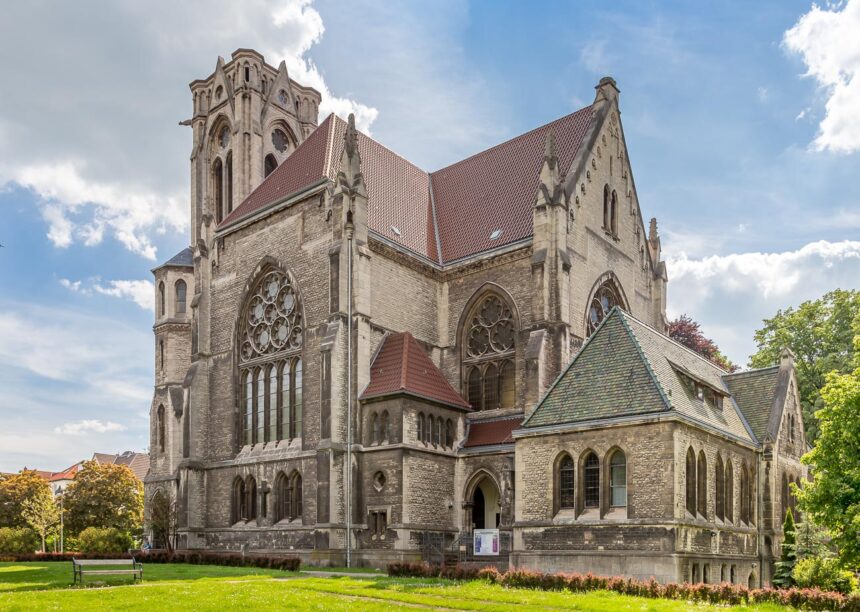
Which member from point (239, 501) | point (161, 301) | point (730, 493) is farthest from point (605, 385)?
point (161, 301)

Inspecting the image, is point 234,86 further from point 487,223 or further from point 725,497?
point 725,497

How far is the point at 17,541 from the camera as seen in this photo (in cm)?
5391

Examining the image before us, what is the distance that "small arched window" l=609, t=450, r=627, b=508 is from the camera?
25.0 m

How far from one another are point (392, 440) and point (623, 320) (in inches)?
424

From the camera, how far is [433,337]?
3981 centimetres

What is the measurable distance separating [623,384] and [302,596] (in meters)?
11.9

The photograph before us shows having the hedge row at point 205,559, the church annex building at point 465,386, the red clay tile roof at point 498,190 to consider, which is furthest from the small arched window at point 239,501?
the red clay tile roof at point 498,190

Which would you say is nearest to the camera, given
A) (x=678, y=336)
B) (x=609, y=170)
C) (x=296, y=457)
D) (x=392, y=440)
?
(x=392, y=440)

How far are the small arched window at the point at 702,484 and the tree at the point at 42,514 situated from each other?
4512 cm

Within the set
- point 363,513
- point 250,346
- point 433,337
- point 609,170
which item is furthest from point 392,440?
point 609,170

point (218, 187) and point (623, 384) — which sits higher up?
point (218, 187)

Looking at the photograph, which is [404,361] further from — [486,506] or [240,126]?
[240,126]

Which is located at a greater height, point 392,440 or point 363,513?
point 392,440

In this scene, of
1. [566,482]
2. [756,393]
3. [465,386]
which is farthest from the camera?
[465,386]
